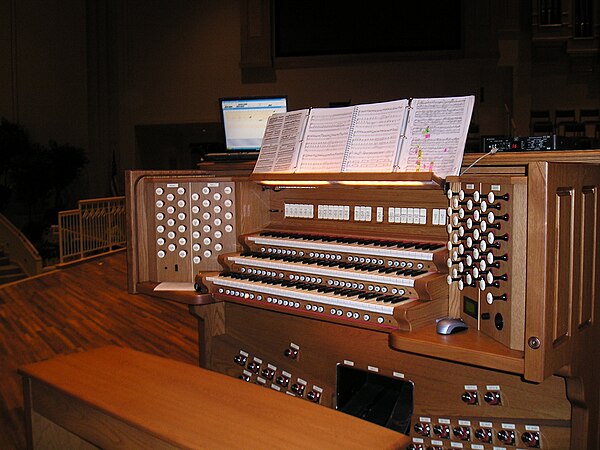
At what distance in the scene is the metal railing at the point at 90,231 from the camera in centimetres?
872

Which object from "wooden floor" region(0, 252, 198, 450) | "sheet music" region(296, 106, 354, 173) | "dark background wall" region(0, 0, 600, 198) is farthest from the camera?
"dark background wall" region(0, 0, 600, 198)

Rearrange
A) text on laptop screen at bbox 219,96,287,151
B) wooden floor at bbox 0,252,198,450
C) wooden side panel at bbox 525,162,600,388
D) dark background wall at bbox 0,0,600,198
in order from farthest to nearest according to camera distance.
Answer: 1. dark background wall at bbox 0,0,600,198
2. wooden floor at bbox 0,252,198,450
3. text on laptop screen at bbox 219,96,287,151
4. wooden side panel at bbox 525,162,600,388

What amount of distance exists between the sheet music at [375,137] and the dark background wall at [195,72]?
813 centimetres

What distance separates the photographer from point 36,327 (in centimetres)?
528

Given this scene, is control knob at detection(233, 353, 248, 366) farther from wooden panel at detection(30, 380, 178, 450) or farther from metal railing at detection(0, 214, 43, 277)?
metal railing at detection(0, 214, 43, 277)

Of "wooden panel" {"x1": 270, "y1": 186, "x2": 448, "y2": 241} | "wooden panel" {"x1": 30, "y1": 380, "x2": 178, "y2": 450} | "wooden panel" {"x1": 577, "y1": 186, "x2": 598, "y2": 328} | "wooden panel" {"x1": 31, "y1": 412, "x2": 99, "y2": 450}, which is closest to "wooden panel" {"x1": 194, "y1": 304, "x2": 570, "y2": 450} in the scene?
"wooden panel" {"x1": 577, "y1": 186, "x2": 598, "y2": 328}

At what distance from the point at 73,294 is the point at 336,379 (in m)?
4.71

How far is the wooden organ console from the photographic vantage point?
5.85ft

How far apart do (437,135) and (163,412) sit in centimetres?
129

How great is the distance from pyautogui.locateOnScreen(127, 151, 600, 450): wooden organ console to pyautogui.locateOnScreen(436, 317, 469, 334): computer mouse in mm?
36

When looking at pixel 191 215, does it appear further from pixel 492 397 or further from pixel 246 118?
pixel 492 397

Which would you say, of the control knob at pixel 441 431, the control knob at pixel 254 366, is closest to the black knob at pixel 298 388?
the control knob at pixel 254 366

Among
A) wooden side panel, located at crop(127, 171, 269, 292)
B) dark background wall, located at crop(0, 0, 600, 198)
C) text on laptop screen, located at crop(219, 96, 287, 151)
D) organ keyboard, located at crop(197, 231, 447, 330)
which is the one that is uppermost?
dark background wall, located at crop(0, 0, 600, 198)

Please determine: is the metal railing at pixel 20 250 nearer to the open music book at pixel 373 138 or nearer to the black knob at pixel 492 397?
the open music book at pixel 373 138
